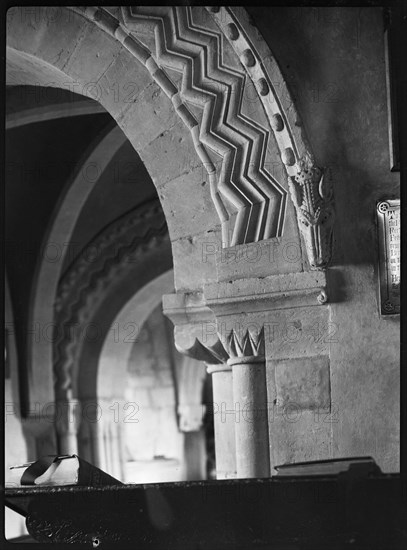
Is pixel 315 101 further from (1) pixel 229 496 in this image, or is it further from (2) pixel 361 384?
(1) pixel 229 496

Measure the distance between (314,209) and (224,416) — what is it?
0.95 meters

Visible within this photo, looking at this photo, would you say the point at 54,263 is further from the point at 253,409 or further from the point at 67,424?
the point at 253,409

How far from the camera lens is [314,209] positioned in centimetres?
332

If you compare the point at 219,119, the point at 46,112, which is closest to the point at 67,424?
the point at 46,112

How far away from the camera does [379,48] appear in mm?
3402

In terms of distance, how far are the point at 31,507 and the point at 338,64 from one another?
1818 millimetres

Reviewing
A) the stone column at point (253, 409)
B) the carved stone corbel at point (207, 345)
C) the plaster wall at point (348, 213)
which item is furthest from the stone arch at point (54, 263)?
the stone column at point (253, 409)

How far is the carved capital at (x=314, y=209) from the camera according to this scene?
3.31 metres

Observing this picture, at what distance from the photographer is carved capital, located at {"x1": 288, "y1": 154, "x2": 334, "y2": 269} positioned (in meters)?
3.31

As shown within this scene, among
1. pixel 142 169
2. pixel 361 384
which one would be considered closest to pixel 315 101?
pixel 361 384

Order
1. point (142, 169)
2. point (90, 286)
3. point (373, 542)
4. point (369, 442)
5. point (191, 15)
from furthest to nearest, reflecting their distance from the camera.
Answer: point (90, 286) → point (142, 169) → point (191, 15) → point (369, 442) → point (373, 542)

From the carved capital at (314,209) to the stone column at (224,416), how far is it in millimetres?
746

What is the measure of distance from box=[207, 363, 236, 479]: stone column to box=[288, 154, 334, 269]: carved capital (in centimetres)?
75

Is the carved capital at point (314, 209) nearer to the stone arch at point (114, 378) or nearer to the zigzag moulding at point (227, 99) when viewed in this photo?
the zigzag moulding at point (227, 99)
